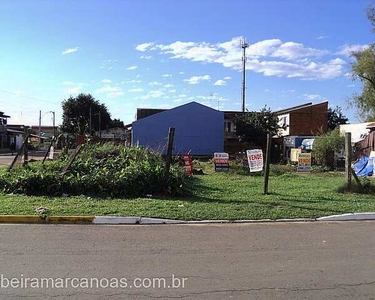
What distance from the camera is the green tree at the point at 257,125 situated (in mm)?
45656

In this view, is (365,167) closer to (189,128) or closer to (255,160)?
(255,160)

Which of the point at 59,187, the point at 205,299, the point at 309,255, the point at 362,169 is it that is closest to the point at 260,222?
the point at 309,255

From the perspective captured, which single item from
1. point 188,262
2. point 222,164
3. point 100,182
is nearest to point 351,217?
point 188,262

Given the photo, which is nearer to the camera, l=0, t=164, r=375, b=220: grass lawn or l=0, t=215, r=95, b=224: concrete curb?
l=0, t=215, r=95, b=224: concrete curb

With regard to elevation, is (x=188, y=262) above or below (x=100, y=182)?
below

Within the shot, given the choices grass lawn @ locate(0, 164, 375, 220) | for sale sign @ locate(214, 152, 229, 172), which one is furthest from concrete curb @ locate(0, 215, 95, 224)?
for sale sign @ locate(214, 152, 229, 172)

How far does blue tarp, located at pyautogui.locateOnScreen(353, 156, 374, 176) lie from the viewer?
24.1 m

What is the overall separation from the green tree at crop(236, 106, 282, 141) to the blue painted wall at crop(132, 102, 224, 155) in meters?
3.26

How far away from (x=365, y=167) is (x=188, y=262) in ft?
68.5

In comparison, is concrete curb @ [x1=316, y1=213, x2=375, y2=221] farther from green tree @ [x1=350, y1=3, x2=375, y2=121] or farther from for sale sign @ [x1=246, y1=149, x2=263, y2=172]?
green tree @ [x1=350, y1=3, x2=375, y2=121]

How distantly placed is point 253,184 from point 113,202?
23.4ft

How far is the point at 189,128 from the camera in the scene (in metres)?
48.4

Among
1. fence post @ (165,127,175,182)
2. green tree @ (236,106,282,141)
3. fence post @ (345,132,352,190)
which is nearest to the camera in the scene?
fence post @ (165,127,175,182)

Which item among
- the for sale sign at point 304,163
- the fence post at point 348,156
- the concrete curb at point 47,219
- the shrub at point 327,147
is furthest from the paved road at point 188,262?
the shrub at point 327,147
